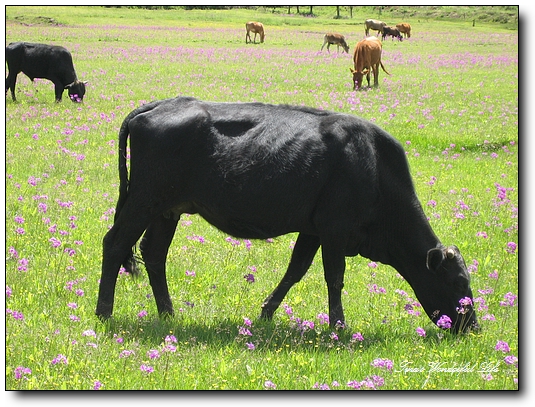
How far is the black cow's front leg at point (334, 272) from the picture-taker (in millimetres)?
6359

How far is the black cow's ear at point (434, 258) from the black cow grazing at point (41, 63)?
15.4 meters

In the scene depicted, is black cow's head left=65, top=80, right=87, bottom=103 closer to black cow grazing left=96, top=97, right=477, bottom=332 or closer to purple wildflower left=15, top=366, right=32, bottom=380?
black cow grazing left=96, top=97, right=477, bottom=332

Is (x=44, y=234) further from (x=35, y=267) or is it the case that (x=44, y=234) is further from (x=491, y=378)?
(x=491, y=378)

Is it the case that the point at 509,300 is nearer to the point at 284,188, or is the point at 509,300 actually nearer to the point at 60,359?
the point at 284,188

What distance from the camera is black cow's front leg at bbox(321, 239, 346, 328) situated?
6359 millimetres

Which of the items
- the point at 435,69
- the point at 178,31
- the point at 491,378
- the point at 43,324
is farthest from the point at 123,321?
the point at 178,31

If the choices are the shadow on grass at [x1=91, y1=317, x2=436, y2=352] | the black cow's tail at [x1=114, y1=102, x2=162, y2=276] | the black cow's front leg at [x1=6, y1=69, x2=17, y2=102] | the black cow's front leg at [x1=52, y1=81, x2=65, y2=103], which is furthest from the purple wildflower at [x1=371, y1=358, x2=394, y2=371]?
the black cow's front leg at [x1=6, y1=69, x2=17, y2=102]

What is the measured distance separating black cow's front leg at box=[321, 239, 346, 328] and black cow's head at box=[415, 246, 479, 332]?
0.78m

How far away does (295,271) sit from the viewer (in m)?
6.91

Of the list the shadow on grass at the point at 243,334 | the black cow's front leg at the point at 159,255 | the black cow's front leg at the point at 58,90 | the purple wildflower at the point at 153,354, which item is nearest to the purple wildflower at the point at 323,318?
the shadow on grass at the point at 243,334

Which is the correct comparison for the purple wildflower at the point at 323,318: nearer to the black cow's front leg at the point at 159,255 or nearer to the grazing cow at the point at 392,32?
the black cow's front leg at the point at 159,255

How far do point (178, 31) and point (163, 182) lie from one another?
3861 centimetres

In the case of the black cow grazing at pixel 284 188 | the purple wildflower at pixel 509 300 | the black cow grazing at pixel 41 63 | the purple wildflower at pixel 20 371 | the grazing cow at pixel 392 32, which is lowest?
the purple wildflower at pixel 509 300

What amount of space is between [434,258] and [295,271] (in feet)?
4.15
